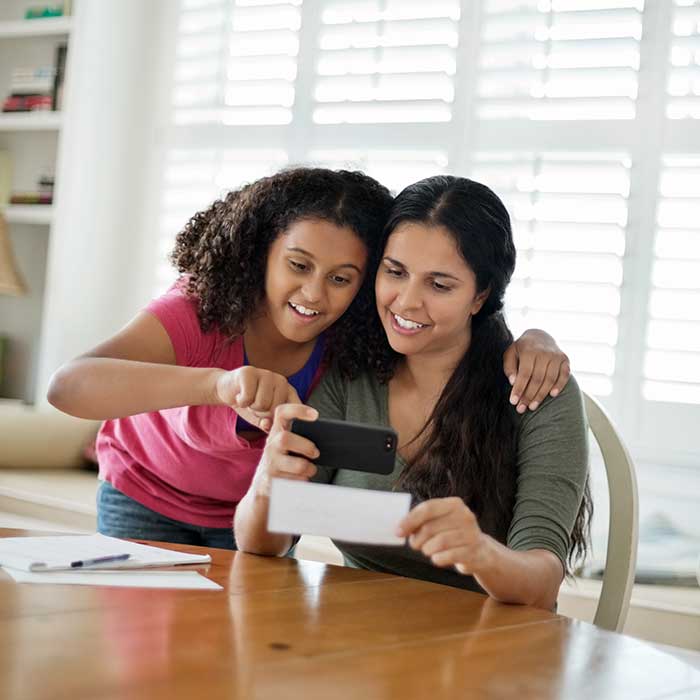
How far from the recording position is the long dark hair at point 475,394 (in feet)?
5.47

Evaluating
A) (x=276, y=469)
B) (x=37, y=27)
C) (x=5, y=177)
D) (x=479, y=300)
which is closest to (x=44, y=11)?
(x=37, y=27)

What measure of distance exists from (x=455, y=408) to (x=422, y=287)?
209mm

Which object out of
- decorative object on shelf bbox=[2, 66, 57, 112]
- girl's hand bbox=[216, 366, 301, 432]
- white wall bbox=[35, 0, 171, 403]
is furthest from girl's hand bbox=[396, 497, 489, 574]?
decorative object on shelf bbox=[2, 66, 57, 112]

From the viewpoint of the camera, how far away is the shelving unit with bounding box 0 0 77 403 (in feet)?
14.2

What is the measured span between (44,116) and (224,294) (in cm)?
265

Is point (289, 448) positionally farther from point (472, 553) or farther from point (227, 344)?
point (227, 344)

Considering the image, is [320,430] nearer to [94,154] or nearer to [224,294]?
[224,294]

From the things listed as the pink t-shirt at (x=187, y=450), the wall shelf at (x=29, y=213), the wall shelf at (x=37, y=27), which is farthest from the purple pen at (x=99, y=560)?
the wall shelf at (x=37, y=27)

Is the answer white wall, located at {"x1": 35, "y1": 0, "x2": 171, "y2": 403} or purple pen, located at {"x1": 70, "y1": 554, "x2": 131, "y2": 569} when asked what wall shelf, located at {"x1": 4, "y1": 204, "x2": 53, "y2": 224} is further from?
purple pen, located at {"x1": 70, "y1": 554, "x2": 131, "y2": 569}

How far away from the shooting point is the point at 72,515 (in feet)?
10.4

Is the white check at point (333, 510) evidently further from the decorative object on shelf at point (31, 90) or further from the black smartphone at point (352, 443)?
the decorative object on shelf at point (31, 90)

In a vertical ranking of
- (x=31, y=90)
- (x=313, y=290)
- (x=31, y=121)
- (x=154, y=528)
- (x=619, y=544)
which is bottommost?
(x=154, y=528)

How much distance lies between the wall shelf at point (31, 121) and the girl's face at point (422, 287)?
269cm

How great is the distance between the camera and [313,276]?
5.69ft
